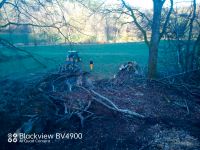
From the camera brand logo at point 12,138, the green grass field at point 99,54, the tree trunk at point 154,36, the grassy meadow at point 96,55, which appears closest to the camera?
the camera brand logo at point 12,138

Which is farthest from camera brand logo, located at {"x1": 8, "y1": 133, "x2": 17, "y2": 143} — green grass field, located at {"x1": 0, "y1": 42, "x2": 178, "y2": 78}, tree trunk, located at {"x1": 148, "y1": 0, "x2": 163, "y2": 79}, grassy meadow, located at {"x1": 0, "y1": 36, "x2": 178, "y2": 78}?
green grass field, located at {"x1": 0, "y1": 42, "x2": 178, "y2": 78}

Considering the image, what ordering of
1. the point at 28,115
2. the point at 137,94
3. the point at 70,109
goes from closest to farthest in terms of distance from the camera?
1. the point at 28,115
2. the point at 70,109
3. the point at 137,94

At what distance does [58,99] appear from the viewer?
8.66 meters

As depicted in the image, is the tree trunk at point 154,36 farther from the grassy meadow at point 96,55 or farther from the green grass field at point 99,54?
the green grass field at point 99,54

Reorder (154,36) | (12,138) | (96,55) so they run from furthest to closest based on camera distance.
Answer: (96,55) → (154,36) → (12,138)

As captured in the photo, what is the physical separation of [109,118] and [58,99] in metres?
2.13

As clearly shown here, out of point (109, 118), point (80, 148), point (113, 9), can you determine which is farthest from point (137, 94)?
point (113, 9)

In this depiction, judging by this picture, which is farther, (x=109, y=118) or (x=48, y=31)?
(x=48, y=31)

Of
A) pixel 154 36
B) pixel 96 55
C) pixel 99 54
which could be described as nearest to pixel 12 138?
pixel 154 36

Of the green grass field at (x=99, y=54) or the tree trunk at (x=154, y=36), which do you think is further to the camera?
the green grass field at (x=99, y=54)

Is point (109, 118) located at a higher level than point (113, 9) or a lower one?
lower

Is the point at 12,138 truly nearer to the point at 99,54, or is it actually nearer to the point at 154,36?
the point at 154,36

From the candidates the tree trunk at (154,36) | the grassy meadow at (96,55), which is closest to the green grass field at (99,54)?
the grassy meadow at (96,55)

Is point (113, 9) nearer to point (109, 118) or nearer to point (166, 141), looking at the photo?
point (109, 118)
